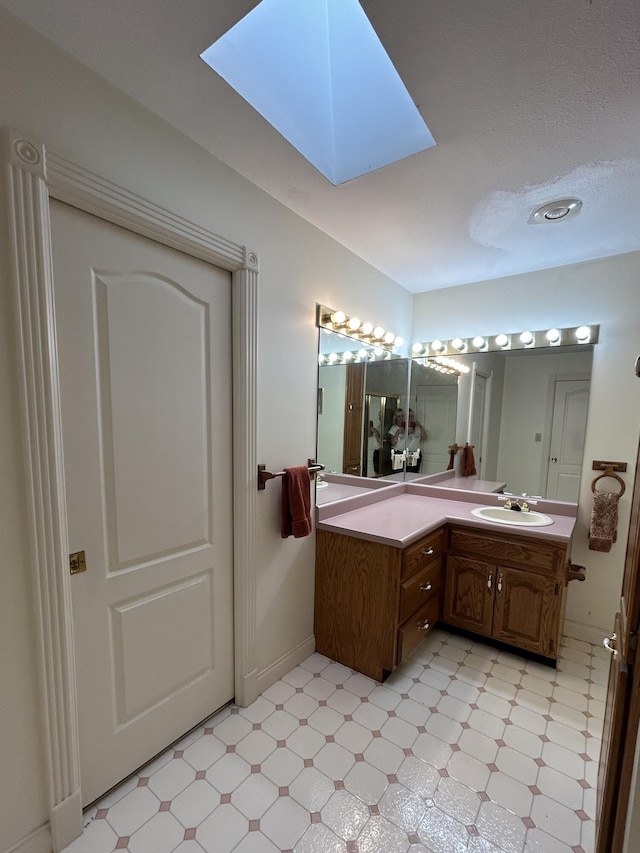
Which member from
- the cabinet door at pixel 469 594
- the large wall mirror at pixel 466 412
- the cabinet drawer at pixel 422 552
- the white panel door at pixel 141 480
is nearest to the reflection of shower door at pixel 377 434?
the large wall mirror at pixel 466 412

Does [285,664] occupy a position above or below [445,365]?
below

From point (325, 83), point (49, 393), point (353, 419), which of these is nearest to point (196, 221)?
point (325, 83)

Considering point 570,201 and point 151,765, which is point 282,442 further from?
point 570,201

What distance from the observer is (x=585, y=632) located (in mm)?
2357

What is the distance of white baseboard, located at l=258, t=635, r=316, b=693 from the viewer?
1848mm

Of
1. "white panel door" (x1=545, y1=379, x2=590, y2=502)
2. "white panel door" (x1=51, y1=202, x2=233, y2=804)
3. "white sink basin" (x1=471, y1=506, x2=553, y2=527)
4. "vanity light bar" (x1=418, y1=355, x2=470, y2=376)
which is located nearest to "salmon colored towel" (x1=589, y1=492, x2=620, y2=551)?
"white panel door" (x1=545, y1=379, x2=590, y2=502)

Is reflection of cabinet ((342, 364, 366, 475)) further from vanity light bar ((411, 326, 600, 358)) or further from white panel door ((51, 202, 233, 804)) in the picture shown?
white panel door ((51, 202, 233, 804))

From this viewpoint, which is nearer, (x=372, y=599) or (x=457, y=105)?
(x=457, y=105)

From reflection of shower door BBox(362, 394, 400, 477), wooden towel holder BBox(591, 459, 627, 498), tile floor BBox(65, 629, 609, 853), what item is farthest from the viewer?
reflection of shower door BBox(362, 394, 400, 477)

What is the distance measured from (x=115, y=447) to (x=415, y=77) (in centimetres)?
149

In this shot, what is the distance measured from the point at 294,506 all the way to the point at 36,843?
134cm

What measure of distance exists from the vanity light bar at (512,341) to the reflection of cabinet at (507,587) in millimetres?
1293

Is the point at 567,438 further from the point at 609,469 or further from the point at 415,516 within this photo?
the point at 415,516

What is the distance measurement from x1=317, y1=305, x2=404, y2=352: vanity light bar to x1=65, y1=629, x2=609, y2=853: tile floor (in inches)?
76.8
